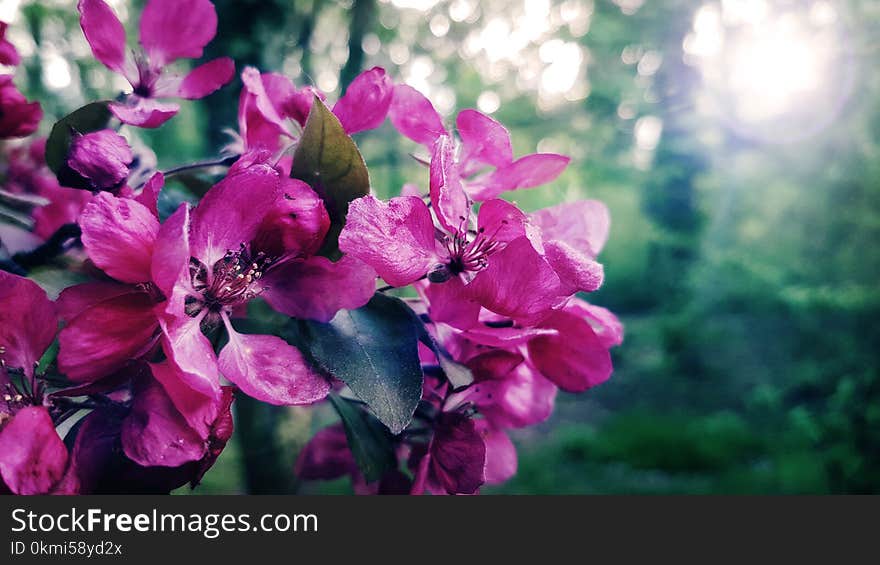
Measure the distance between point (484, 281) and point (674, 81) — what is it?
1797mm

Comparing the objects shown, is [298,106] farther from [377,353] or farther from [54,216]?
[54,216]

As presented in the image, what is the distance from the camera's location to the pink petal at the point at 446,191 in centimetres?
56

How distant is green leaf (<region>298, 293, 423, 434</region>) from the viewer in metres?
0.54

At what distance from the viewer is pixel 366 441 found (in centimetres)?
66

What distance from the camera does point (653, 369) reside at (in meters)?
7.22

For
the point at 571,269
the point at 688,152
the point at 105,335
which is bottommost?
the point at 688,152

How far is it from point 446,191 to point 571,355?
0.21m

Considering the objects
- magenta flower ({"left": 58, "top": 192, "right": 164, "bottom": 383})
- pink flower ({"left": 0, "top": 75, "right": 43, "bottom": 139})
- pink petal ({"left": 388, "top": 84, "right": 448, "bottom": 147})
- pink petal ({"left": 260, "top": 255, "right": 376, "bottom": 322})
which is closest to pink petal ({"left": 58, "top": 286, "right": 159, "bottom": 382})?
magenta flower ({"left": 58, "top": 192, "right": 164, "bottom": 383})

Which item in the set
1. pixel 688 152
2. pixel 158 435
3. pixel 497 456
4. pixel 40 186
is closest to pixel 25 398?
pixel 158 435

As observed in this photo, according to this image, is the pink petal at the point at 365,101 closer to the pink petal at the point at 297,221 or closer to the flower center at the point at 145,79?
the pink petal at the point at 297,221

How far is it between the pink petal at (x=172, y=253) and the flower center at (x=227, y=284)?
0.10 meters

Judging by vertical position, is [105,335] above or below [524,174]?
below

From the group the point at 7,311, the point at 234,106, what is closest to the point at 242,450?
the point at 234,106

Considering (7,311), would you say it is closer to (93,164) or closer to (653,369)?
(93,164)
